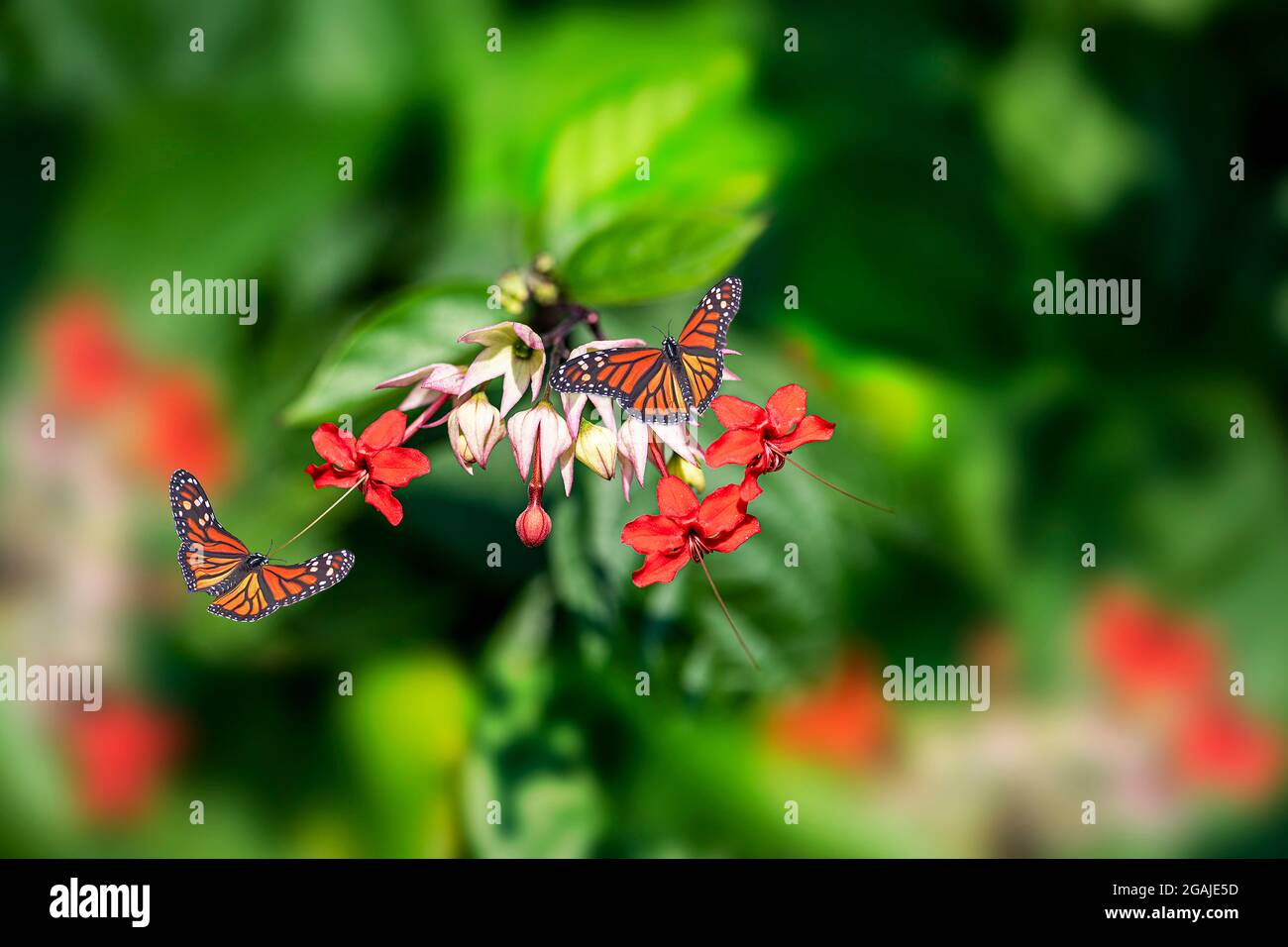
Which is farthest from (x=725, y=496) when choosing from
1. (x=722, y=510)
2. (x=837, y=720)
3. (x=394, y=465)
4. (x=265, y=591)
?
(x=837, y=720)

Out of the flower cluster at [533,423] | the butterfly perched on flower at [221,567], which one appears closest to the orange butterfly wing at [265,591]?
the butterfly perched on flower at [221,567]

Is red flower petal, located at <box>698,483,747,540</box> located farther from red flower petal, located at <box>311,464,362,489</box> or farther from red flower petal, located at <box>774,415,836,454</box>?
red flower petal, located at <box>311,464,362,489</box>

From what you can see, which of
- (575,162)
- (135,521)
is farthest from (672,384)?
(135,521)

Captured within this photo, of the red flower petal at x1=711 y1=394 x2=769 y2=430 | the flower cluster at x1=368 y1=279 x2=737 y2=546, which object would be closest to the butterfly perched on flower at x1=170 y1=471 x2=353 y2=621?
the flower cluster at x1=368 y1=279 x2=737 y2=546

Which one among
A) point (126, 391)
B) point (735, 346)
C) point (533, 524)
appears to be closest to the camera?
point (533, 524)

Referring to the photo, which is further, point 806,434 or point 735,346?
point 735,346

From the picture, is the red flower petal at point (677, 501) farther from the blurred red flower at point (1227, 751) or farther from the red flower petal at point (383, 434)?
the blurred red flower at point (1227, 751)

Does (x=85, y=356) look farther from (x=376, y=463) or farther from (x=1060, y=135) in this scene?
(x=1060, y=135)

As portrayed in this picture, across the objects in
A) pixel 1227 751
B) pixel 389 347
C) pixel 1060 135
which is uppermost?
pixel 1060 135
